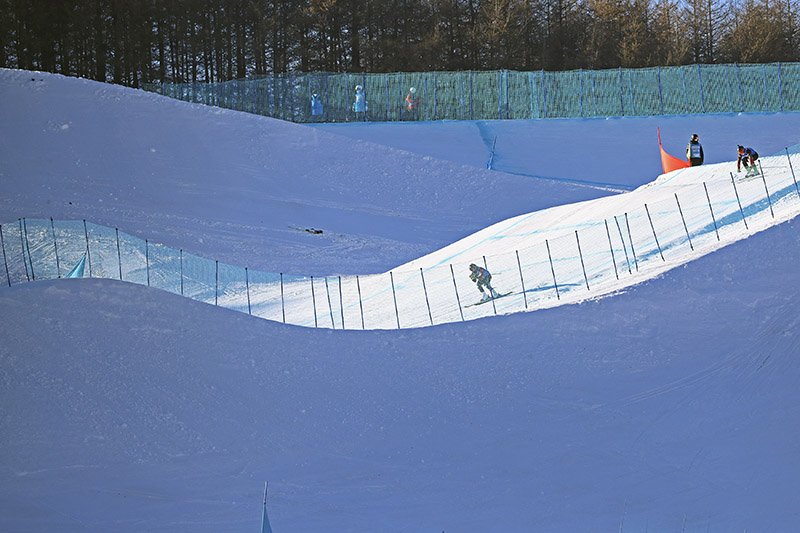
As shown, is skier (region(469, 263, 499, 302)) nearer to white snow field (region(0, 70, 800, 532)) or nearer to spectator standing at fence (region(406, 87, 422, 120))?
white snow field (region(0, 70, 800, 532))

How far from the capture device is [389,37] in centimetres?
4881

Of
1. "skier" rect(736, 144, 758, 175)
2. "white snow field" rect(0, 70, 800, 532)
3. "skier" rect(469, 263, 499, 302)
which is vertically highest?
"skier" rect(736, 144, 758, 175)

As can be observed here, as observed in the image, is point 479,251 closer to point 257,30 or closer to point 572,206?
point 572,206

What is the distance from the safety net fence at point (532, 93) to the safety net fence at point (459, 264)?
12.8 meters

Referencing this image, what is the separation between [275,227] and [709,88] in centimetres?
1919

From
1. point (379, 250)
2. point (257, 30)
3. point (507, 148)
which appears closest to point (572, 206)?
point (379, 250)

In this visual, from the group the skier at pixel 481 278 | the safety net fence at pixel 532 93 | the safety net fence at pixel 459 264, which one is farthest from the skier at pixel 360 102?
the skier at pixel 481 278

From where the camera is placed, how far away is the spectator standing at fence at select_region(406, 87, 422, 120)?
35844 mm

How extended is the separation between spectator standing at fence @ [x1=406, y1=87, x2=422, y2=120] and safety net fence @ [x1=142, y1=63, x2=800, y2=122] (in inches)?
1.5

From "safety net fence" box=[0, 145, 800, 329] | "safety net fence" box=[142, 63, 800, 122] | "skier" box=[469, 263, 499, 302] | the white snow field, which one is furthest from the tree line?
"skier" box=[469, 263, 499, 302]

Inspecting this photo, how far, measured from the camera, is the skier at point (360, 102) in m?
35.7

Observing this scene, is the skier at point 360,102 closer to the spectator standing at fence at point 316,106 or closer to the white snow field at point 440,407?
the spectator standing at fence at point 316,106

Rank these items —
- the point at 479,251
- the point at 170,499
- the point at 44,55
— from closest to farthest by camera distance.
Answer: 1. the point at 170,499
2. the point at 479,251
3. the point at 44,55

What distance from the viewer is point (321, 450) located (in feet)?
49.7
